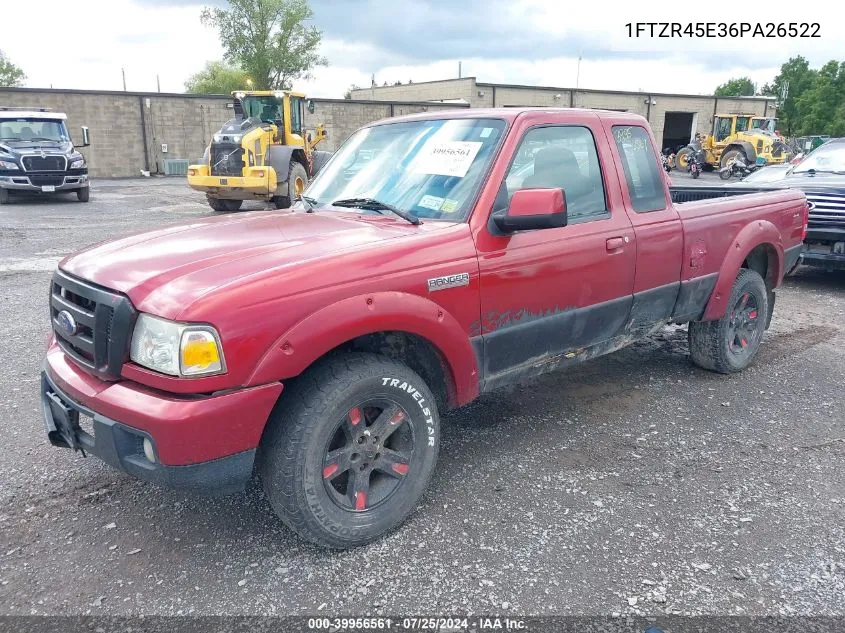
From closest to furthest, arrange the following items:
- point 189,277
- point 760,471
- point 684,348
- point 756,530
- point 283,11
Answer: point 189,277 → point 756,530 → point 760,471 → point 684,348 → point 283,11

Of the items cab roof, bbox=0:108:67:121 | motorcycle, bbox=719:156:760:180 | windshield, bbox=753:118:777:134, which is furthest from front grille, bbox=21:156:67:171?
windshield, bbox=753:118:777:134

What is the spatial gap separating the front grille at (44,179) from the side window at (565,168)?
1655cm

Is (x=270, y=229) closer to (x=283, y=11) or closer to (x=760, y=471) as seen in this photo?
(x=760, y=471)

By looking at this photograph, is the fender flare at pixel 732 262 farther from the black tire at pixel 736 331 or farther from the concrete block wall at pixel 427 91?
the concrete block wall at pixel 427 91

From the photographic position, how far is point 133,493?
10.8ft

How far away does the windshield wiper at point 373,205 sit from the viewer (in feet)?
10.5

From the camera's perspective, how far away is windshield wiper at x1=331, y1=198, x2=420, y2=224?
321cm

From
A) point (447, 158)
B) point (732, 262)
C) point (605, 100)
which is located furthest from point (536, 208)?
point (605, 100)

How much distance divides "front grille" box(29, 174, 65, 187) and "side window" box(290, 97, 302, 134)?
6.01 metres

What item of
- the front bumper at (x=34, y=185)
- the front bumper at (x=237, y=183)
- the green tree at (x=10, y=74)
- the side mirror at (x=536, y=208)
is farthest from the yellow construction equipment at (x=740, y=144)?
the green tree at (x=10, y=74)

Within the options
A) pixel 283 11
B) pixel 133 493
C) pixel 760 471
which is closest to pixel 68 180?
pixel 133 493

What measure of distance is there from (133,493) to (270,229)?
150 centimetres

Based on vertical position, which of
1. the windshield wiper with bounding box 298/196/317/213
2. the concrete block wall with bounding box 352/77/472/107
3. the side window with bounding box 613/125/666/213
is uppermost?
the concrete block wall with bounding box 352/77/472/107

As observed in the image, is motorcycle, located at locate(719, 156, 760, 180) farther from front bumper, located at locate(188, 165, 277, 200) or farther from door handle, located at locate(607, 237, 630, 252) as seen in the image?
door handle, located at locate(607, 237, 630, 252)
